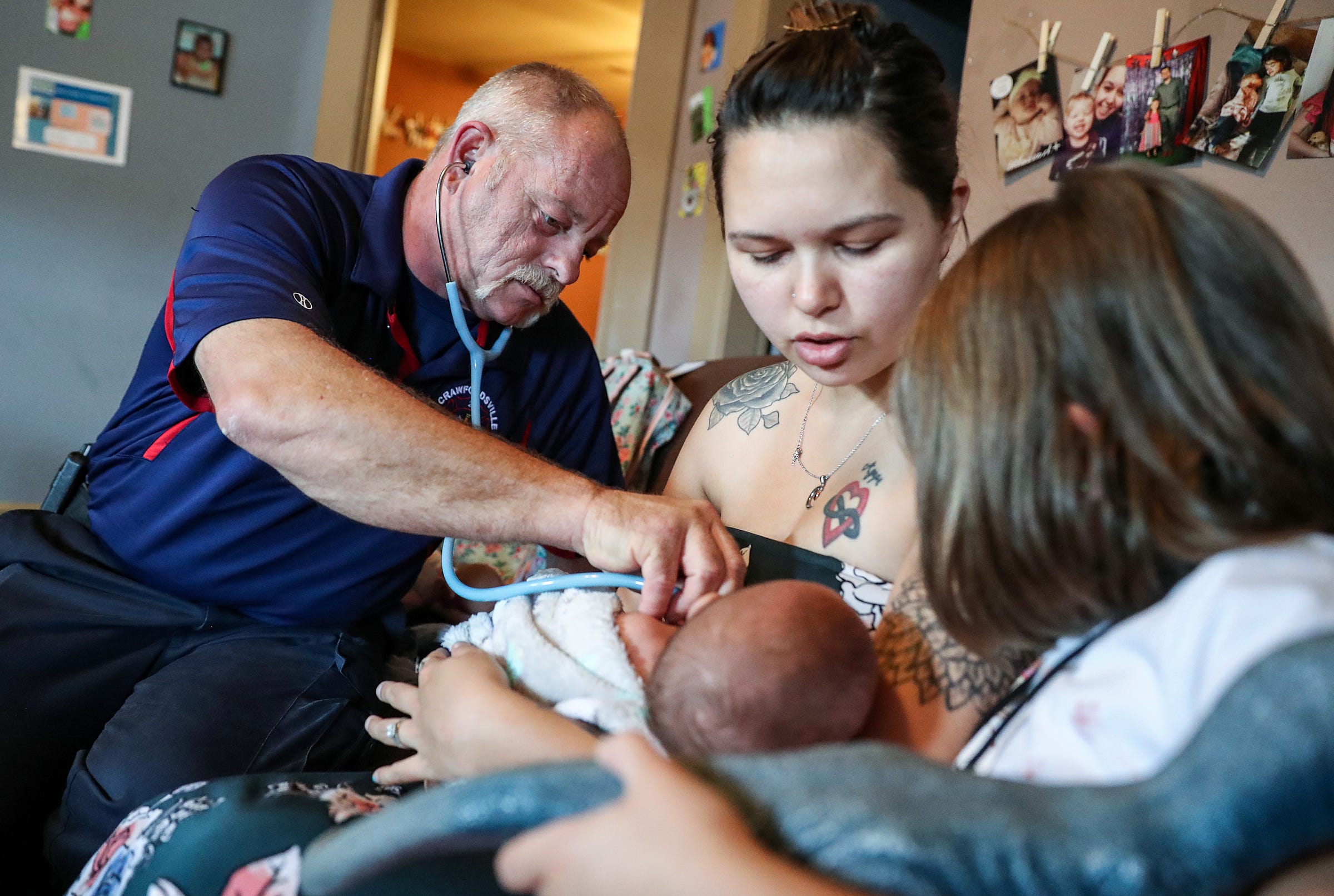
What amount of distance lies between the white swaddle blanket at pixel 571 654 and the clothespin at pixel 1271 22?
5.79 feet

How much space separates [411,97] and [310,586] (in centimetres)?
672

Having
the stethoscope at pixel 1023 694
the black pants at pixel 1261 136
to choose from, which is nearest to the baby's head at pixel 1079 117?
the black pants at pixel 1261 136

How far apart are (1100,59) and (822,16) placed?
4.03 ft

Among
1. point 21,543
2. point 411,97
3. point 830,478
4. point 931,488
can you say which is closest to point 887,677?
point 931,488

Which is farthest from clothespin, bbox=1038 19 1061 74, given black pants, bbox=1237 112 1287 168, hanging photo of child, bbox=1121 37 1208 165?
black pants, bbox=1237 112 1287 168

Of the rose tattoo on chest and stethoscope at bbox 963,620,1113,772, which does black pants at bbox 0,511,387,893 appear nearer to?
the rose tattoo on chest

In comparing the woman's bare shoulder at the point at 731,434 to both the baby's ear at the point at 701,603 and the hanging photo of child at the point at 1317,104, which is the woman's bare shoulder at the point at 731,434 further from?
the hanging photo of child at the point at 1317,104

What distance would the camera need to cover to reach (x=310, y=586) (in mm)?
1515

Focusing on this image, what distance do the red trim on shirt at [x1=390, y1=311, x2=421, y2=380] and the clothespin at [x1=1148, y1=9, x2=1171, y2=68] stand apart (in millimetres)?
1713

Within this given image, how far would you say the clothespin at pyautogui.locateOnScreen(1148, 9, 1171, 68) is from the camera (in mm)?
2064

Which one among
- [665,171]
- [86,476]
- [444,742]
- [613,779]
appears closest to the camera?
[613,779]

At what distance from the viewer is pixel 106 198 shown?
3.47m

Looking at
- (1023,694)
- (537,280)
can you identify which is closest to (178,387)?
(537,280)

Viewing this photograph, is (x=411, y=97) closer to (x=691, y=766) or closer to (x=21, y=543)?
(x=21, y=543)
